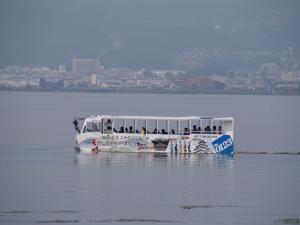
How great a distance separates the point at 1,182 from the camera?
46.3 m

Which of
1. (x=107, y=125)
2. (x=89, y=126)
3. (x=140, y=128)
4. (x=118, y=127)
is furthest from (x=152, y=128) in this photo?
(x=107, y=125)

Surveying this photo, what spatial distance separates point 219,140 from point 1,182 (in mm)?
14426

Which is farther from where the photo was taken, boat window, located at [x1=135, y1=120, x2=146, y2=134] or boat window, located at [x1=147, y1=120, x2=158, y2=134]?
boat window, located at [x1=147, y1=120, x2=158, y2=134]

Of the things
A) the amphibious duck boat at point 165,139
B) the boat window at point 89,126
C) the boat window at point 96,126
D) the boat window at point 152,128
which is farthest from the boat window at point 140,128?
the boat window at point 89,126

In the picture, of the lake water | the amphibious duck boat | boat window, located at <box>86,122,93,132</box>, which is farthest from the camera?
boat window, located at <box>86,122,93,132</box>

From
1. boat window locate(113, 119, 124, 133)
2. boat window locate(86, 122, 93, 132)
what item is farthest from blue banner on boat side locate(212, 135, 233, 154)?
boat window locate(86, 122, 93, 132)

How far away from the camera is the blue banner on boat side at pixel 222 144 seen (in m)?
57.8

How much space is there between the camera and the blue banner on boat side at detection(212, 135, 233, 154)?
5785cm

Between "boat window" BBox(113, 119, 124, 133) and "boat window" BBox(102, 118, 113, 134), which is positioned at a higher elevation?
"boat window" BBox(102, 118, 113, 134)

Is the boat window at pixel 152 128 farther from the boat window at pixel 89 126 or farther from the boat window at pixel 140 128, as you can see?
the boat window at pixel 89 126

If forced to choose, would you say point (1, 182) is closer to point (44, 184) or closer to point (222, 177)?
point (44, 184)

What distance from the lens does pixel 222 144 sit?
58000mm

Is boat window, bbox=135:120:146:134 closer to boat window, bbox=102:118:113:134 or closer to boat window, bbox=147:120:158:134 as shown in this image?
boat window, bbox=147:120:158:134

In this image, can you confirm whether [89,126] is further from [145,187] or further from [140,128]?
[145,187]
